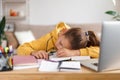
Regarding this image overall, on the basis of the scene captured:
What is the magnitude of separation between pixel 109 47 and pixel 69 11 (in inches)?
115

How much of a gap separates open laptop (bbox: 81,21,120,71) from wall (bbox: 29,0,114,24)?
284 cm

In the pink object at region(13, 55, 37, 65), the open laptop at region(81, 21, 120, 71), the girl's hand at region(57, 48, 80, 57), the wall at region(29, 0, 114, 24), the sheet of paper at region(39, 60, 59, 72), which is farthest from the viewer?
the wall at region(29, 0, 114, 24)

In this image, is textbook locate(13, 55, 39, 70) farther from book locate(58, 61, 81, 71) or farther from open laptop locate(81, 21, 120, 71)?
open laptop locate(81, 21, 120, 71)

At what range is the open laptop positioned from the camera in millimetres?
1010

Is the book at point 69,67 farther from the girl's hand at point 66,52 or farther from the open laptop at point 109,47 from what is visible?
the girl's hand at point 66,52

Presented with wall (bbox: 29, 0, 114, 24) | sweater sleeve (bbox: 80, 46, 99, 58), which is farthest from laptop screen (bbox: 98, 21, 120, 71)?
wall (bbox: 29, 0, 114, 24)

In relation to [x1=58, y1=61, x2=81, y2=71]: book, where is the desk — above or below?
below

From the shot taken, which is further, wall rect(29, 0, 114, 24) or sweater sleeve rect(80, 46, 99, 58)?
wall rect(29, 0, 114, 24)

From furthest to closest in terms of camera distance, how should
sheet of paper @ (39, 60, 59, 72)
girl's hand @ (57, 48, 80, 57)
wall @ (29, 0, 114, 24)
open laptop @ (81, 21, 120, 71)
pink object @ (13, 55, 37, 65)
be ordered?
wall @ (29, 0, 114, 24), girl's hand @ (57, 48, 80, 57), pink object @ (13, 55, 37, 65), sheet of paper @ (39, 60, 59, 72), open laptop @ (81, 21, 120, 71)

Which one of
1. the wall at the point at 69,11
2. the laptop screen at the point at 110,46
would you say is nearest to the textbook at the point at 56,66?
the laptop screen at the point at 110,46

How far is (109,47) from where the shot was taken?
1.04m

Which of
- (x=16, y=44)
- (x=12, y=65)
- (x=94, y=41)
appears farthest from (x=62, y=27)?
(x=16, y=44)

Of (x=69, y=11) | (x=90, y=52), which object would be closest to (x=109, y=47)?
(x=90, y=52)

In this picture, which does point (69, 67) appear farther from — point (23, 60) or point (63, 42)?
point (63, 42)
